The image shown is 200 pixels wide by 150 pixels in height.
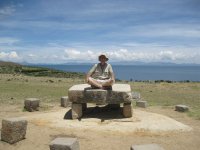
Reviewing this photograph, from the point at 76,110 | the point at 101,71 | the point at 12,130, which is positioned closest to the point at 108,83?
the point at 101,71

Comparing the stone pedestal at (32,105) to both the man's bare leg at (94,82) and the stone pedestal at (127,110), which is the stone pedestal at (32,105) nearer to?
the man's bare leg at (94,82)

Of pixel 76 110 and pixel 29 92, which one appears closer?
pixel 76 110

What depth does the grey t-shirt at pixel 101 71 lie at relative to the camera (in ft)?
44.4

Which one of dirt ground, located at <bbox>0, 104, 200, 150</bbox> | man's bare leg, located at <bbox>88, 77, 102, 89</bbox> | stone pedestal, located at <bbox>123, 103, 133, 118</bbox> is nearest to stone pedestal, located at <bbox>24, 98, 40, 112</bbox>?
dirt ground, located at <bbox>0, 104, 200, 150</bbox>

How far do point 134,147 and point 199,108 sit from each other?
11.9 meters

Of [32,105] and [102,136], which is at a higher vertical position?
[32,105]

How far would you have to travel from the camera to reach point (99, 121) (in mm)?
12883

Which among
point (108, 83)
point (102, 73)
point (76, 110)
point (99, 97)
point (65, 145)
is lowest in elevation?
point (65, 145)

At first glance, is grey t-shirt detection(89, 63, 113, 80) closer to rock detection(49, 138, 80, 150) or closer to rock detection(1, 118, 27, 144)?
rock detection(1, 118, 27, 144)

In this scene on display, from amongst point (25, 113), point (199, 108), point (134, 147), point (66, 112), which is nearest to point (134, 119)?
point (66, 112)

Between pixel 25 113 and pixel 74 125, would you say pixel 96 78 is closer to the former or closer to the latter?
pixel 74 125

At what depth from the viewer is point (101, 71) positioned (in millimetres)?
13594

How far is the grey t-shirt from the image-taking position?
13.5 m

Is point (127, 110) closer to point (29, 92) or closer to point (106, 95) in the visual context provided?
point (106, 95)
